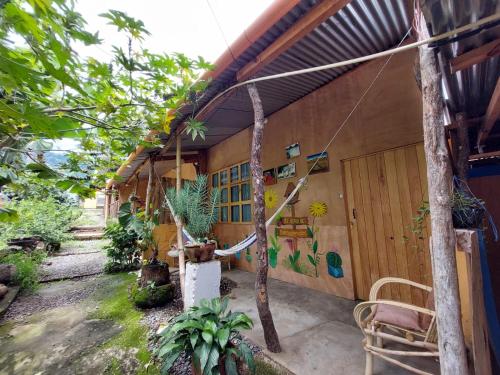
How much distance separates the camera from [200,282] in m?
2.45

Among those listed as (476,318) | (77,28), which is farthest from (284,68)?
(476,318)

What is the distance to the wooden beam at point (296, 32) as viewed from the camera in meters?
1.35

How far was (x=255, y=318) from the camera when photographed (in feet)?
7.31

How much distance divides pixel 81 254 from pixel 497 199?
8294 mm

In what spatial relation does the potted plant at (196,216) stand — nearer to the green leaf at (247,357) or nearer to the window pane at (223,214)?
the green leaf at (247,357)

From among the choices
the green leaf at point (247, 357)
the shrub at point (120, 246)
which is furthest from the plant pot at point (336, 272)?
the shrub at point (120, 246)

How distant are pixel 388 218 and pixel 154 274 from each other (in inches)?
110

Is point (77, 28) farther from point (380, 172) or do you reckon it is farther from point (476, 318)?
point (380, 172)

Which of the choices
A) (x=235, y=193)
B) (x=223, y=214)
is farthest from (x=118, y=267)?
(x=235, y=193)

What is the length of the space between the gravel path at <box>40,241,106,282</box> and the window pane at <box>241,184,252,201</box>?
319cm

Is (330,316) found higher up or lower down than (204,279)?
lower down

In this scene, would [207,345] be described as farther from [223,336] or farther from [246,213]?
[246,213]

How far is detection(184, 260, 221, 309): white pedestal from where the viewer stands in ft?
7.88

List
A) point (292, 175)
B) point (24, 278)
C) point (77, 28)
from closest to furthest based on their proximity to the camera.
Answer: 1. point (77, 28)
2. point (292, 175)
3. point (24, 278)
